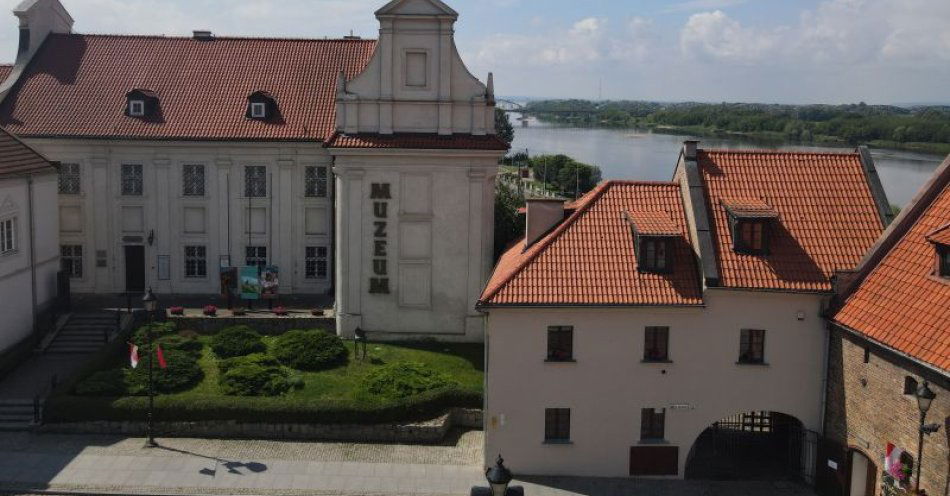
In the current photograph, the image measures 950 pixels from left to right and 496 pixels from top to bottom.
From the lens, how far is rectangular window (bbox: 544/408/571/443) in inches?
1011

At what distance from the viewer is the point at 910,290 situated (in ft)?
73.5

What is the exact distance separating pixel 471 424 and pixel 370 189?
1053 cm

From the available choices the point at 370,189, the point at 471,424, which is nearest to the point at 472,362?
the point at 471,424

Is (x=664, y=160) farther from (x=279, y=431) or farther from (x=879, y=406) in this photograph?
(x=879, y=406)

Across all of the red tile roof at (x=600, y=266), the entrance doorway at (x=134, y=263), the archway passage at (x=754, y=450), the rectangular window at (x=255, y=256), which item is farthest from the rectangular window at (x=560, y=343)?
the entrance doorway at (x=134, y=263)

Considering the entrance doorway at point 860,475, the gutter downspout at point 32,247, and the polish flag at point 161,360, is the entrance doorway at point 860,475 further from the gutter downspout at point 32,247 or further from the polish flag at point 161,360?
the gutter downspout at point 32,247

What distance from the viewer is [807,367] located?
25.3m

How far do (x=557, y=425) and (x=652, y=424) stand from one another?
266 cm

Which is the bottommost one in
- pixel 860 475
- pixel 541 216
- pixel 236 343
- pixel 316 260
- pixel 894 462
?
pixel 860 475

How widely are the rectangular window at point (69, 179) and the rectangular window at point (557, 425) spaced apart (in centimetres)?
2599

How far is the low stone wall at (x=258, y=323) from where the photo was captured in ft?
119

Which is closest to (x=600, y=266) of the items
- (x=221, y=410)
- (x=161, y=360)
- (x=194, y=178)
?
(x=221, y=410)

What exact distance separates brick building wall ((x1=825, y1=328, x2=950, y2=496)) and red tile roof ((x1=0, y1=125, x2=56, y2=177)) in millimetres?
28350

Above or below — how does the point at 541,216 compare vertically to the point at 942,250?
above
